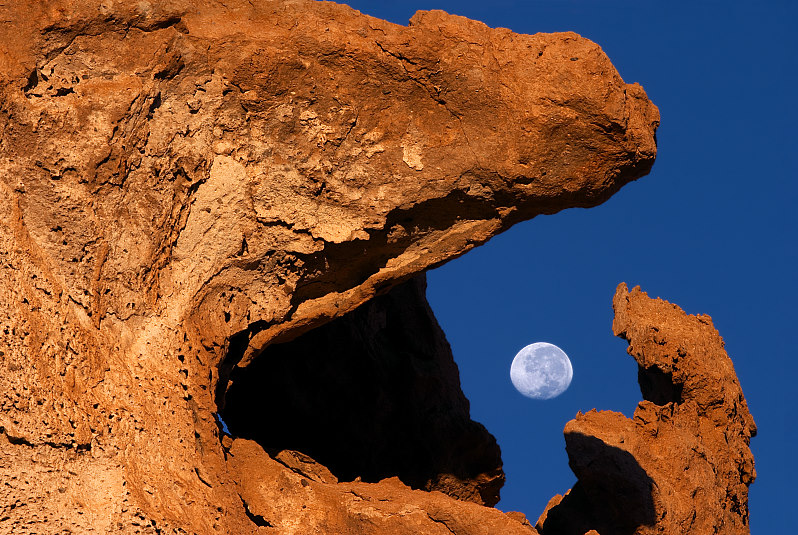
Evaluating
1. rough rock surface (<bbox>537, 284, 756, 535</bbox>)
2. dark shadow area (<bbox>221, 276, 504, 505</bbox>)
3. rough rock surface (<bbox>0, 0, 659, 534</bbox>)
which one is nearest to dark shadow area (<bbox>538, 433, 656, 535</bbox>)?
rough rock surface (<bbox>537, 284, 756, 535</bbox>)

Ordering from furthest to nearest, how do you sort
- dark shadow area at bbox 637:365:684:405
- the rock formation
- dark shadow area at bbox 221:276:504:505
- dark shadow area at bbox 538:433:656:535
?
dark shadow area at bbox 221:276:504:505
dark shadow area at bbox 637:365:684:405
dark shadow area at bbox 538:433:656:535
the rock formation

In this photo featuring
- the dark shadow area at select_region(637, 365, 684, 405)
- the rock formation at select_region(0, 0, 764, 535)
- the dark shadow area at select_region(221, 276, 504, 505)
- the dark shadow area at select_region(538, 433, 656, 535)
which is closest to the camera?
the rock formation at select_region(0, 0, 764, 535)

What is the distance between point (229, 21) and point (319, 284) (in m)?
1.57

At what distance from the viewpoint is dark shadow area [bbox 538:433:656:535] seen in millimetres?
7359

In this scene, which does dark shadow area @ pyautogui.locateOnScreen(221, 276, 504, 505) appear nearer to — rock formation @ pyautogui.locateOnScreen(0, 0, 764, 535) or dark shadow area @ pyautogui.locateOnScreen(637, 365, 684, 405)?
dark shadow area @ pyautogui.locateOnScreen(637, 365, 684, 405)

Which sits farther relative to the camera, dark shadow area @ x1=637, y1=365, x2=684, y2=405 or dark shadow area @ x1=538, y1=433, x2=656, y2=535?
dark shadow area @ x1=637, y1=365, x2=684, y2=405

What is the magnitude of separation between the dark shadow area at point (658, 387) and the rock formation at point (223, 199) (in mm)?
2179

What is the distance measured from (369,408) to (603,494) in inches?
77.6

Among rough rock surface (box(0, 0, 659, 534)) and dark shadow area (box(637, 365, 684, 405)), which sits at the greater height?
dark shadow area (box(637, 365, 684, 405))

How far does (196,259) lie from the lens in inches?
218

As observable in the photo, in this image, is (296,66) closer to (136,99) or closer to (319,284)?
(136,99)

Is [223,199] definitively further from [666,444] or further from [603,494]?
[666,444]

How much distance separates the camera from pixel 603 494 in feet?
24.9

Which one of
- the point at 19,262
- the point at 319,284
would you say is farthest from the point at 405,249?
the point at 19,262
